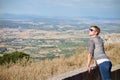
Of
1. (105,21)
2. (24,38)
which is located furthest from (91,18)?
(24,38)

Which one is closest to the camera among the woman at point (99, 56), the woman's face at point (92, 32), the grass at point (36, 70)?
the woman at point (99, 56)

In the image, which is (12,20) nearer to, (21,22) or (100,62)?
(21,22)

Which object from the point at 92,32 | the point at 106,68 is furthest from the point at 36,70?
the point at 106,68

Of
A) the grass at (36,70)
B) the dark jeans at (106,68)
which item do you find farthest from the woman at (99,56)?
the grass at (36,70)

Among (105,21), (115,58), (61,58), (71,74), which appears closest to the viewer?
(71,74)

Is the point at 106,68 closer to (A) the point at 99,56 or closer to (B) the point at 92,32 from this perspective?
(A) the point at 99,56

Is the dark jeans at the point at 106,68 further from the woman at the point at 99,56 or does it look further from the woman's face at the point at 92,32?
the woman's face at the point at 92,32

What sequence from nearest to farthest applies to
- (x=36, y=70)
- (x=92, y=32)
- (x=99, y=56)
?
(x=99, y=56) → (x=92, y=32) → (x=36, y=70)

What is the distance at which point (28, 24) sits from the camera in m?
31.6

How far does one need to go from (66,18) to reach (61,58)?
2449cm

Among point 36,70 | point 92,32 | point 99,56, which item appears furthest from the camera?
point 36,70

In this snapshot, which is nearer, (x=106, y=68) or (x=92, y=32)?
(x=106, y=68)

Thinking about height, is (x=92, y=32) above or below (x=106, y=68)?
above

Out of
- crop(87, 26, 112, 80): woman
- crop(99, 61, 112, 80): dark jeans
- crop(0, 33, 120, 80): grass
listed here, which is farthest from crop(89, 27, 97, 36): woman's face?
crop(0, 33, 120, 80): grass
